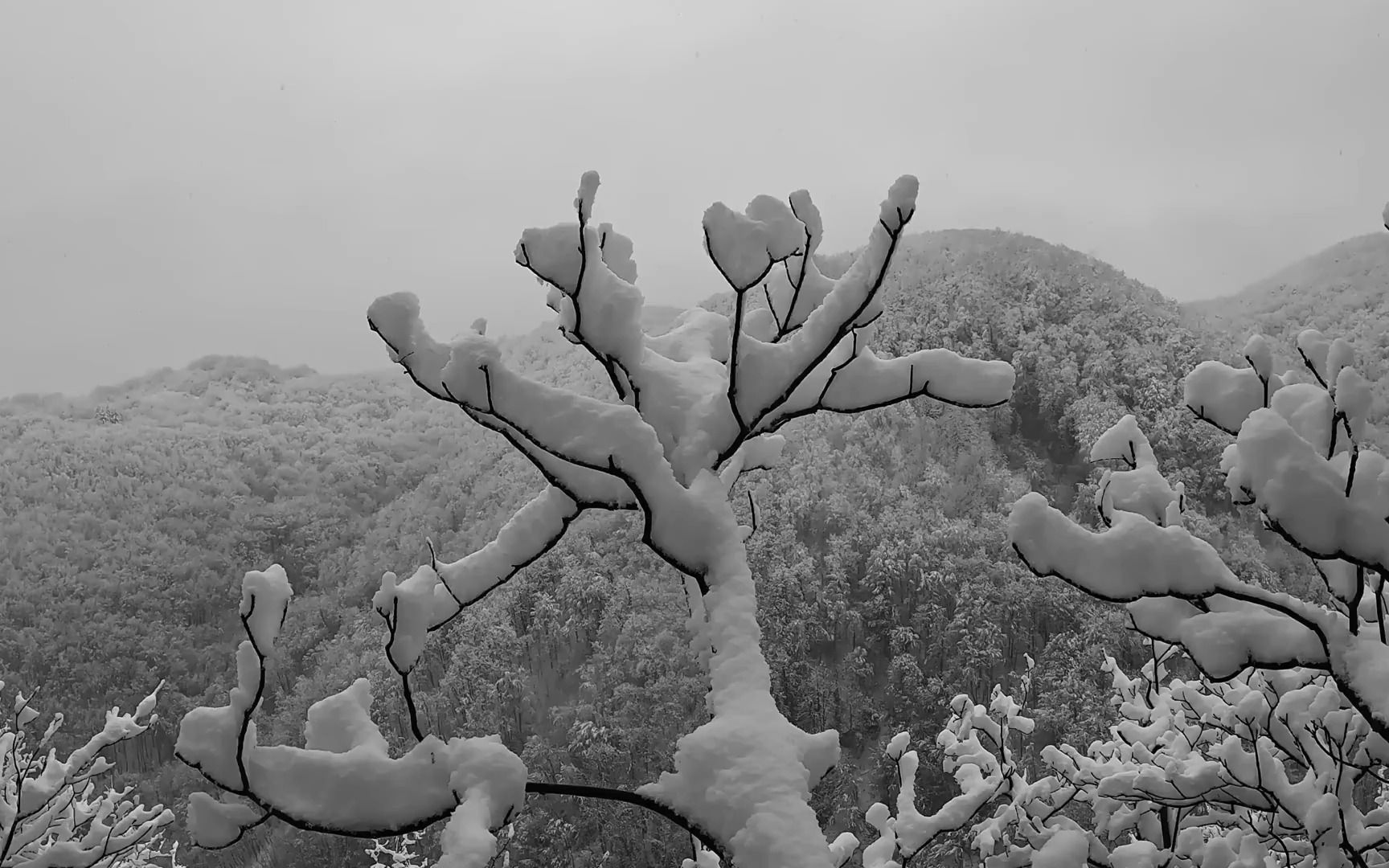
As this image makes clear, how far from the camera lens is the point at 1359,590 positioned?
141 cm

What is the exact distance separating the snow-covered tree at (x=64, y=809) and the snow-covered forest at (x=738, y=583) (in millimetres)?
41

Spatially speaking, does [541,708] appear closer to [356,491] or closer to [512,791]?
[356,491]

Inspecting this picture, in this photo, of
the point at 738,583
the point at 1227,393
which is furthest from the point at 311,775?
the point at 1227,393

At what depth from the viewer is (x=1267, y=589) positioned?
1724 mm

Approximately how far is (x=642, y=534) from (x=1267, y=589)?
1448 millimetres

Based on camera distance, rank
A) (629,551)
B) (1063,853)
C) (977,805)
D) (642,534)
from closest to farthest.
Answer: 1. (642,534)
2. (1063,853)
3. (977,805)
4. (629,551)

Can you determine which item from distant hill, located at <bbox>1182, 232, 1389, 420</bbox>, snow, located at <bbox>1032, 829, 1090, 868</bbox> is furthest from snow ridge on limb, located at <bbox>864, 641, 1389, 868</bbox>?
distant hill, located at <bbox>1182, 232, 1389, 420</bbox>

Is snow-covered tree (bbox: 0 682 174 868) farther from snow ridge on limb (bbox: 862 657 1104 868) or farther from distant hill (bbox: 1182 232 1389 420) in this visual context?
distant hill (bbox: 1182 232 1389 420)

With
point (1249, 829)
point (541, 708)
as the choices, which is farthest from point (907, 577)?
point (1249, 829)

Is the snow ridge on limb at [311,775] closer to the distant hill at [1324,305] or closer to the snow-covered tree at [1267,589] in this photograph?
the snow-covered tree at [1267,589]

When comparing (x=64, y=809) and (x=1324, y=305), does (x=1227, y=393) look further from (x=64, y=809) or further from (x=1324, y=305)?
(x=1324, y=305)

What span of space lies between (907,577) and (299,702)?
18.9 metres

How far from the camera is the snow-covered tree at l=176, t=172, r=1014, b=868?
1.23 meters

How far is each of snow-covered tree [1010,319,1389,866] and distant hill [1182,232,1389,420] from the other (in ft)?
93.9
